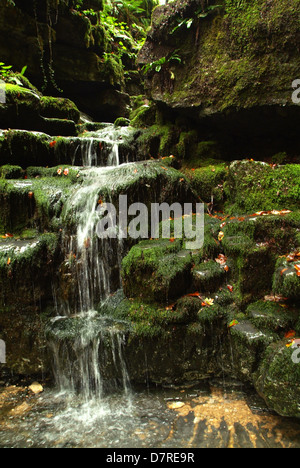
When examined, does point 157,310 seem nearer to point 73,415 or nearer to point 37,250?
point 73,415

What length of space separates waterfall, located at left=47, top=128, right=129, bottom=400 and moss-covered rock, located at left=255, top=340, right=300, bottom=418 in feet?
5.85

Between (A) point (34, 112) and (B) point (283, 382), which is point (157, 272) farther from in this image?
(A) point (34, 112)

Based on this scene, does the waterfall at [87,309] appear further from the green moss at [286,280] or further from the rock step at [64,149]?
the green moss at [286,280]

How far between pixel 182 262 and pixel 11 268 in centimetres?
254

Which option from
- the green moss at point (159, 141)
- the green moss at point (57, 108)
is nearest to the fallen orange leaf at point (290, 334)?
the green moss at point (159, 141)

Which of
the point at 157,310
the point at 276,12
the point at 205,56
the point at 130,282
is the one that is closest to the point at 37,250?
the point at 130,282

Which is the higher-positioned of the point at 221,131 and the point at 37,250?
the point at 221,131

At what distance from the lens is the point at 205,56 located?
623 centimetres

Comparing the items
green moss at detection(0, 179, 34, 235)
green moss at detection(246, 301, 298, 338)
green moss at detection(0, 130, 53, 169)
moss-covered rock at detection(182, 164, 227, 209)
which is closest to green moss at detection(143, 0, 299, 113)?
moss-covered rock at detection(182, 164, 227, 209)

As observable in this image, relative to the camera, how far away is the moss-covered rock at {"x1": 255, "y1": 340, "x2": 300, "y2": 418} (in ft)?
8.33
